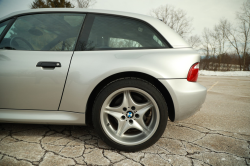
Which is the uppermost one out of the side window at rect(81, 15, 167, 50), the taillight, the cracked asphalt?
the side window at rect(81, 15, 167, 50)

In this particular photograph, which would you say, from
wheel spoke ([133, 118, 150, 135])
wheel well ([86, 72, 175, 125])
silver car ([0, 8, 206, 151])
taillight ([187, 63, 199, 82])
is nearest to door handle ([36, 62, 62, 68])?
silver car ([0, 8, 206, 151])

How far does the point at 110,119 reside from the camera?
6.09ft

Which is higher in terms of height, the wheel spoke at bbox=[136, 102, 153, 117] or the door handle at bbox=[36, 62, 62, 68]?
the door handle at bbox=[36, 62, 62, 68]

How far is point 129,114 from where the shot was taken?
1.71m

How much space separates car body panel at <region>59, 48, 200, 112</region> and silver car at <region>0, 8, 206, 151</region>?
10mm

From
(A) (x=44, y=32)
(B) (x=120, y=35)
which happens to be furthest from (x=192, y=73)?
(A) (x=44, y=32)

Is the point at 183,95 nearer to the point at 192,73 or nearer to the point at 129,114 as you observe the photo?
the point at 192,73

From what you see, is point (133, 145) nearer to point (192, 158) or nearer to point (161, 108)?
point (161, 108)

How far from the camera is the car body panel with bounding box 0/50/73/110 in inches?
63.8

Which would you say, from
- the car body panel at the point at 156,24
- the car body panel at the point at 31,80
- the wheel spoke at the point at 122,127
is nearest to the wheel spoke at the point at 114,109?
the wheel spoke at the point at 122,127

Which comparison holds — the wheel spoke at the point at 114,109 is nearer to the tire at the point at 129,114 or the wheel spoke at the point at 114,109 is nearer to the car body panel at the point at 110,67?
the tire at the point at 129,114

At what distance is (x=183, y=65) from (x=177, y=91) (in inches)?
11.4

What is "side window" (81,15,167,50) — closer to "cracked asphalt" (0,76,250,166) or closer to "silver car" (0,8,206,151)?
"silver car" (0,8,206,151)

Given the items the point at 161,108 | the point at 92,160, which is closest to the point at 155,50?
the point at 161,108
